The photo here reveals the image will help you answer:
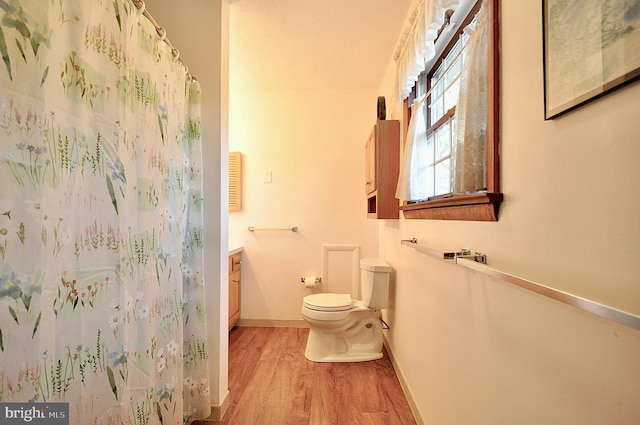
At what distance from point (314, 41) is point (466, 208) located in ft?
5.87

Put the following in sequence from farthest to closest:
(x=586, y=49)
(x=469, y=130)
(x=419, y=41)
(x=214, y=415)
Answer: (x=214, y=415)
(x=419, y=41)
(x=469, y=130)
(x=586, y=49)

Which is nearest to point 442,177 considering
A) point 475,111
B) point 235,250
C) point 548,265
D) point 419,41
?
point 475,111

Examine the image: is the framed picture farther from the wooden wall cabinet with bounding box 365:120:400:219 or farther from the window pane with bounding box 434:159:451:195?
the wooden wall cabinet with bounding box 365:120:400:219

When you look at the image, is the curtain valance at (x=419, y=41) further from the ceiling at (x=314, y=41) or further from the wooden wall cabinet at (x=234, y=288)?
the wooden wall cabinet at (x=234, y=288)

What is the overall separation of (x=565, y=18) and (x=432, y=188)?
97 cm

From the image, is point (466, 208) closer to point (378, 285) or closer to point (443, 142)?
point (443, 142)

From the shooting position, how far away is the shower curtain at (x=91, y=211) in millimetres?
560

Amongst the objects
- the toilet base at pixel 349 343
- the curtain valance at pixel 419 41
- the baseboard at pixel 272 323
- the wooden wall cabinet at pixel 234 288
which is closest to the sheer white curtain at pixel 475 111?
the curtain valance at pixel 419 41

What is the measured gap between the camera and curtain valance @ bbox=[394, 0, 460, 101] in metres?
1.07

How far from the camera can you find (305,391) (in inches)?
64.4

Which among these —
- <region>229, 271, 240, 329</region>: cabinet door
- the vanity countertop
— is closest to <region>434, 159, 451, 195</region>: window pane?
the vanity countertop

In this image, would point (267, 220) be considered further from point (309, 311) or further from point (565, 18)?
point (565, 18)

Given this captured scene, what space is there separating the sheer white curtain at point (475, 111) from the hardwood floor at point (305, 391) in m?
1.43

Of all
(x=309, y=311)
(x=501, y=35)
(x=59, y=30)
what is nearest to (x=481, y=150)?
(x=501, y=35)
